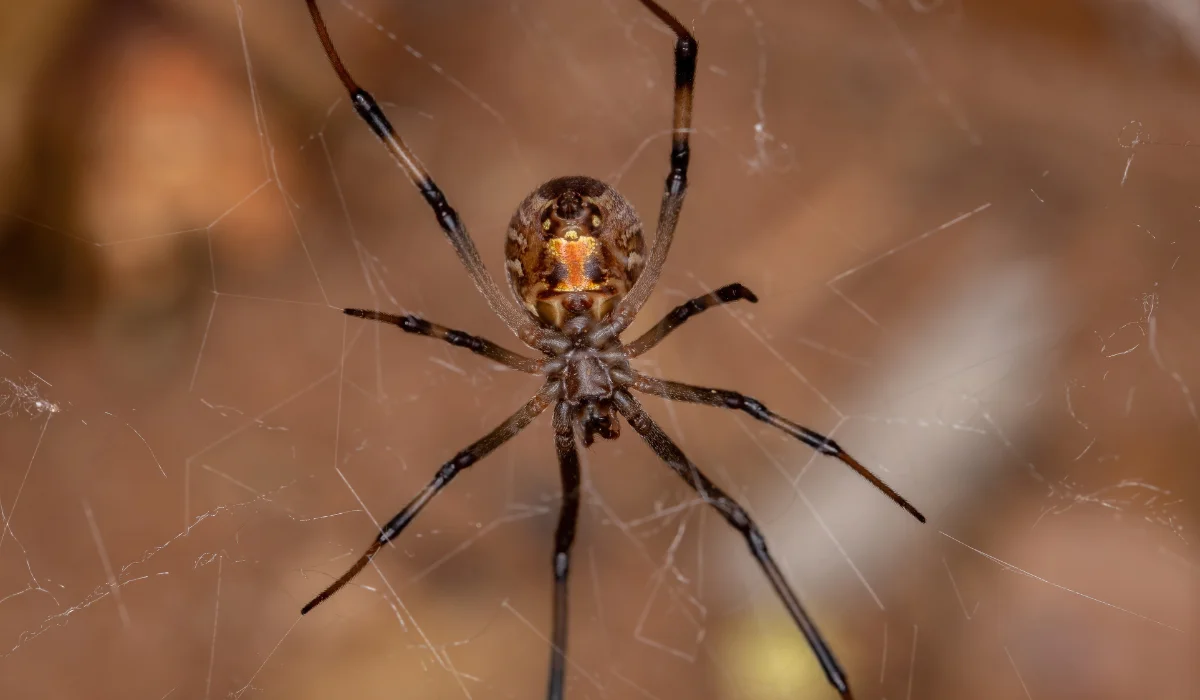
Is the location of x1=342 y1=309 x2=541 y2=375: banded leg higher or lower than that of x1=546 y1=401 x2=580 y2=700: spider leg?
higher

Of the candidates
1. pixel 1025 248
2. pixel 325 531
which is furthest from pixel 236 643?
pixel 1025 248

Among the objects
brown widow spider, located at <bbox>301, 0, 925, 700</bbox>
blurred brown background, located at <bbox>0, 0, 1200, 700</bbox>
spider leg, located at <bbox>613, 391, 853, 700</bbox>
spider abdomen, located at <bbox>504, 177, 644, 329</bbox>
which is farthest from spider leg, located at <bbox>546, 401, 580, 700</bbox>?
blurred brown background, located at <bbox>0, 0, 1200, 700</bbox>

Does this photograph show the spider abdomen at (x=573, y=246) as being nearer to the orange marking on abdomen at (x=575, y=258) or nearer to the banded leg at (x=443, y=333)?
the orange marking on abdomen at (x=575, y=258)

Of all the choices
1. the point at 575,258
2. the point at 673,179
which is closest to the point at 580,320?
the point at 575,258

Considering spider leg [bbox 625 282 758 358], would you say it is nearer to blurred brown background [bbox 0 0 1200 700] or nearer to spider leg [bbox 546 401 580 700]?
spider leg [bbox 546 401 580 700]

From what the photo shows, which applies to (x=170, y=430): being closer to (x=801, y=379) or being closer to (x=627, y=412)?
(x=627, y=412)

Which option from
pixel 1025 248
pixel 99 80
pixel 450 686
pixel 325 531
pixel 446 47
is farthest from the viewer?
pixel 446 47

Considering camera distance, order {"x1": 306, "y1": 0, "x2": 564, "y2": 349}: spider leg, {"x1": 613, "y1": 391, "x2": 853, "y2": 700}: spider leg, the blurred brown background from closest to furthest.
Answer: {"x1": 613, "y1": 391, "x2": 853, "y2": 700}: spider leg
{"x1": 306, "y1": 0, "x2": 564, "y2": 349}: spider leg
the blurred brown background

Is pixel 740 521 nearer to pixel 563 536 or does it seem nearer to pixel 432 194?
pixel 563 536
